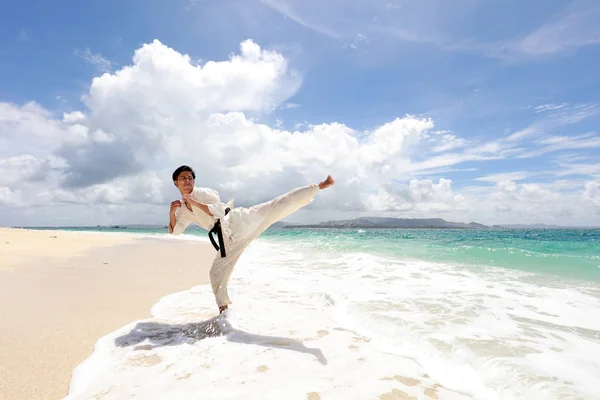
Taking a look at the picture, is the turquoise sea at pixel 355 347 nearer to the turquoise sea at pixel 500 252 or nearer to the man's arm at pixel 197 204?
the man's arm at pixel 197 204

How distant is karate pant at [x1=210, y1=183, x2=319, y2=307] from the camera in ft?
14.1

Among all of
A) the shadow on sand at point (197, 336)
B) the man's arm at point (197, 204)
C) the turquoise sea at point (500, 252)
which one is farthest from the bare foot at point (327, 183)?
the turquoise sea at point (500, 252)

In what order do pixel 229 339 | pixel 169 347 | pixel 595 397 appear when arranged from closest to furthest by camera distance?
pixel 595 397 < pixel 169 347 < pixel 229 339

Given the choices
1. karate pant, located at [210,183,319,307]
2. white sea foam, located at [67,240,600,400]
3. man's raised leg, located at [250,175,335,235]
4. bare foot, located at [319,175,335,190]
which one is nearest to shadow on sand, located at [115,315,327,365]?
white sea foam, located at [67,240,600,400]

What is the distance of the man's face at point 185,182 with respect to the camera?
397cm

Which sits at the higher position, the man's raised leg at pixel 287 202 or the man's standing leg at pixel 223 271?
the man's raised leg at pixel 287 202

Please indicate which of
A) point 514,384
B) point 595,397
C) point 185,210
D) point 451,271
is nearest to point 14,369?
point 185,210

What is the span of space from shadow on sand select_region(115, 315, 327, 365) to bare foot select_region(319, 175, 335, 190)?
198 cm

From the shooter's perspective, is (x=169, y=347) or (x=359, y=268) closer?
(x=169, y=347)

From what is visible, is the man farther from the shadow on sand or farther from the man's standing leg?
the shadow on sand

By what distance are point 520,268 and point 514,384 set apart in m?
9.31

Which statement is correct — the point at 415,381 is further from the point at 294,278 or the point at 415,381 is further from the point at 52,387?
the point at 294,278

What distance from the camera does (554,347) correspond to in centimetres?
375

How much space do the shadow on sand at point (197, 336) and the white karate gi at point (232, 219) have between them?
1.56 feet
